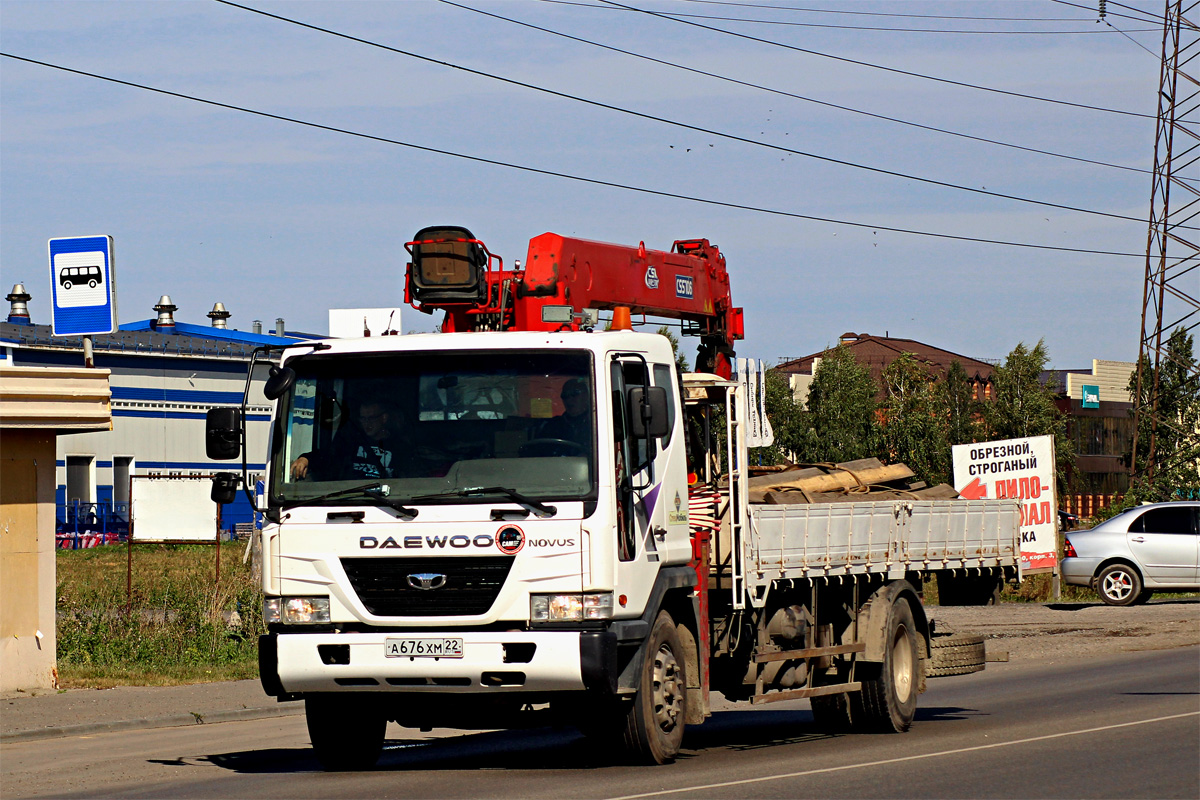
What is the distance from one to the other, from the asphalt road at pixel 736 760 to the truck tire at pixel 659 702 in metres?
0.16

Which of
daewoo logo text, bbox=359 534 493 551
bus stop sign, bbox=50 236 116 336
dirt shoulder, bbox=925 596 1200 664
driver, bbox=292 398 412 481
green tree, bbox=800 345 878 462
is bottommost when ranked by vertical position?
dirt shoulder, bbox=925 596 1200 664

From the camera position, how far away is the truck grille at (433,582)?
979 centimetres

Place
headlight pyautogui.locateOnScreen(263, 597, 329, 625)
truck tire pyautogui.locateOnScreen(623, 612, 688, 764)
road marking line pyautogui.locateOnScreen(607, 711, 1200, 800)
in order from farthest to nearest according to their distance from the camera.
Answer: truck tire pyautogui.locateOnScreen(623, 612, 688, 764) → headlight pyautogui.locateOnScreen(263, 597, 329, 625) → road marking line pyautogui.locateOnScreen(607, 711, 1200, 800)

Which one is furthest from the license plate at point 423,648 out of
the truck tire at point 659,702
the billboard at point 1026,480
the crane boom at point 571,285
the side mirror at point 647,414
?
the billboard at point 1026,480

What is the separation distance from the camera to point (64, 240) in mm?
16297

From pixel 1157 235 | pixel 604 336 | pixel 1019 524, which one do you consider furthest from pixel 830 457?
pixel 604 336

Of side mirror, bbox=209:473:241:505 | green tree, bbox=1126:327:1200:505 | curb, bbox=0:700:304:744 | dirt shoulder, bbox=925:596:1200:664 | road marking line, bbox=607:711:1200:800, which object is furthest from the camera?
green tree, bbox=1126:327:1200:505

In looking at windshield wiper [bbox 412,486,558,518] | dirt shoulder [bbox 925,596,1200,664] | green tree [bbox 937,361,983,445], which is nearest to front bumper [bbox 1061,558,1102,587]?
dirt shoulder [bbox 925,596,1200,664]

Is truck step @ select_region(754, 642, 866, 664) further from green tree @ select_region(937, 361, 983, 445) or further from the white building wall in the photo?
the white building wall

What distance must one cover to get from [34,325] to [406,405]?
203 ft

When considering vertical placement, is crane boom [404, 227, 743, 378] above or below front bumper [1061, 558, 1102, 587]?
above

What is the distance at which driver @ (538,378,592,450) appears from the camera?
9961mm

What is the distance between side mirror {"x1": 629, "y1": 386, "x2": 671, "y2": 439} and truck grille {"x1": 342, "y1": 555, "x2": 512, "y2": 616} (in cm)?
115

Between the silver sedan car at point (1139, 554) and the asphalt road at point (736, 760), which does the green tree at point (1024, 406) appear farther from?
the asphalt road at point (736, 760)
